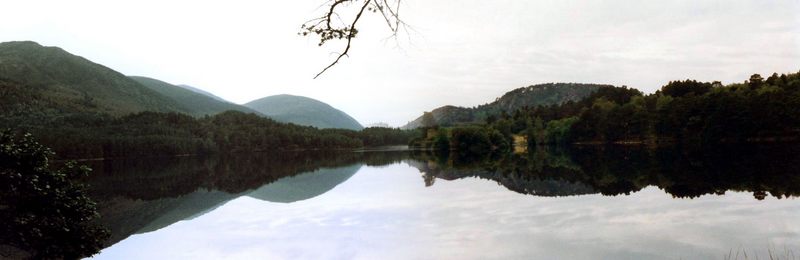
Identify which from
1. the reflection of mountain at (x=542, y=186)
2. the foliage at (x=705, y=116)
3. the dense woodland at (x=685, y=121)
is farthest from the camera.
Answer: the dense woodland at (x=685, y=121)

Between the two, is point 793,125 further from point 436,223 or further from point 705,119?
point 436,223

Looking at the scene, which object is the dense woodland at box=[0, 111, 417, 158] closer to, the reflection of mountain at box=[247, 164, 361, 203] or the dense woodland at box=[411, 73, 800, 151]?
the dense woodland at box=[411, 73, 800, 151]

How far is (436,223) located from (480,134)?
409 feet

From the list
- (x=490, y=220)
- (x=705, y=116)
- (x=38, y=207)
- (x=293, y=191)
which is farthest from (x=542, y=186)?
(x=705, y=116)

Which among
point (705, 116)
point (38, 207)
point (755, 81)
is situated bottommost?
point (38, 207)

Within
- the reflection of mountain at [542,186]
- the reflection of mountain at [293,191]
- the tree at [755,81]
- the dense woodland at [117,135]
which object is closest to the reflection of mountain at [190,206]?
the reflection of mountain at [293,191]

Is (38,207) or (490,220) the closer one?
(38,207)

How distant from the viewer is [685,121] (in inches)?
4262

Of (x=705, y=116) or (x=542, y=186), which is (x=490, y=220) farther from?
(x=705, y=116)

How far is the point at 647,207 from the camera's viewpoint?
2552cm

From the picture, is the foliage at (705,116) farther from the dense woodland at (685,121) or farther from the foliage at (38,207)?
the foliage at (38,207)

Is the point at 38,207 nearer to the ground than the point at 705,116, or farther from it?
nearer to the ground

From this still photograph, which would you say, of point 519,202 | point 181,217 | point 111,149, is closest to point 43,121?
point 111,149

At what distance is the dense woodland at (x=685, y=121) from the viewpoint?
304 feet
